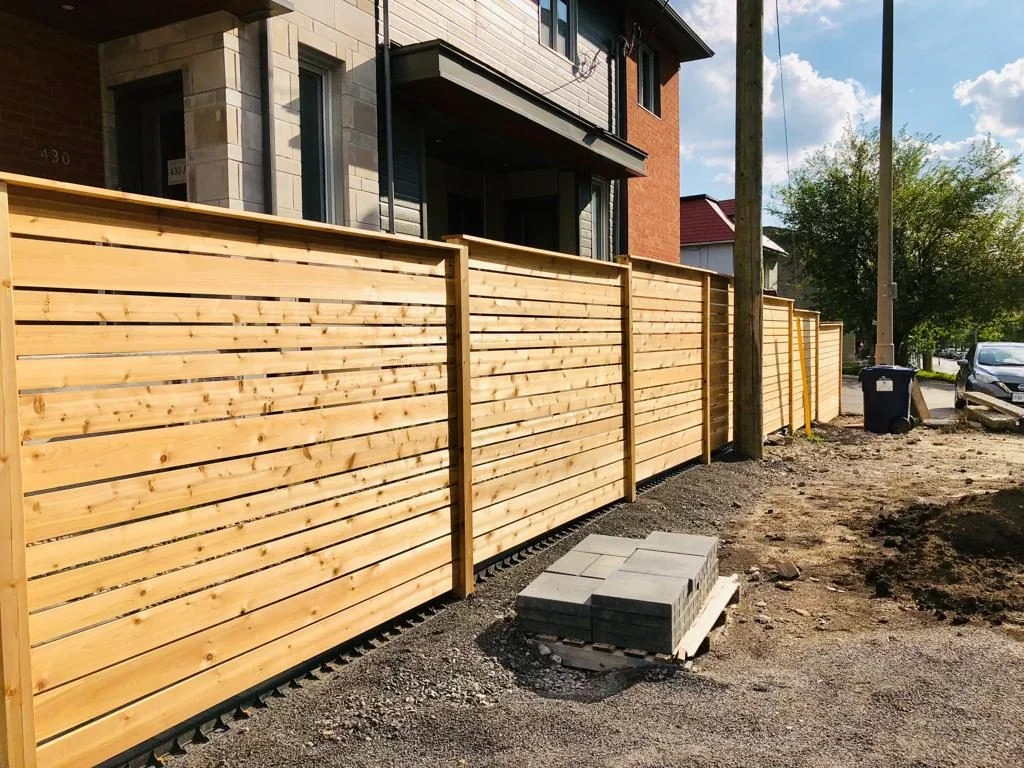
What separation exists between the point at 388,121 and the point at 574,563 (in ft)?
16.3

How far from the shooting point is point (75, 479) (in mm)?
2615

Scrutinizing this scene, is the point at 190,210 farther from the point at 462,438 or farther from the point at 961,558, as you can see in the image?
the point at 961,558

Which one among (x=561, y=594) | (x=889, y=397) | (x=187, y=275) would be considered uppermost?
(x=187, y=275)

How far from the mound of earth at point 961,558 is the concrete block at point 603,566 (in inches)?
70.5

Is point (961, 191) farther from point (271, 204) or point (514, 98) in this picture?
point (271, 204)

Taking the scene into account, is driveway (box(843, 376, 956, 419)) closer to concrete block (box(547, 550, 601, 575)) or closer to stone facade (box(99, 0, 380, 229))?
concrete block (box(547, 550, 601, 575))

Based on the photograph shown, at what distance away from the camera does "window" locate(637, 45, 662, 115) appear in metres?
16.2

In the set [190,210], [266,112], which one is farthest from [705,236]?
[190,210]

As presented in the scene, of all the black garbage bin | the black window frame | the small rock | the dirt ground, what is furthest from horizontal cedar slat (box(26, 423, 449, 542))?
the black garbage bin

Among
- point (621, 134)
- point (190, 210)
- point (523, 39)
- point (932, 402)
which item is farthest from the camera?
point (932, 402)

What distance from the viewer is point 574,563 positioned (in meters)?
4.61

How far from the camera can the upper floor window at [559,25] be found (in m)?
11.5

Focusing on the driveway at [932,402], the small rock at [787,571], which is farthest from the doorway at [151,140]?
the driveway at [932,402]

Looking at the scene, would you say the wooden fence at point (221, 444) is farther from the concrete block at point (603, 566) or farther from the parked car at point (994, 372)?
the parked car at point (994, 372)
